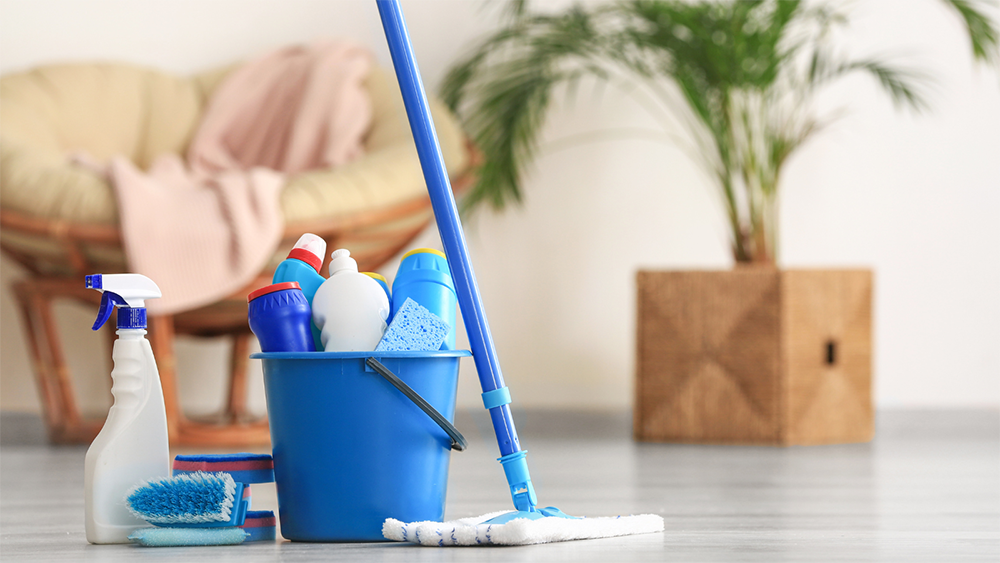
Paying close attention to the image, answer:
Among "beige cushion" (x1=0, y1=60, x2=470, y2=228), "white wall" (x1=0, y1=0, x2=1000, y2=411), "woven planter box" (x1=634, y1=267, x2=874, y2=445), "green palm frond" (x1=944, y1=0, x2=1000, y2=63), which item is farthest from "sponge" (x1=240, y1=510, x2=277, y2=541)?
"green palm frond" (x1=944, y1=0, x2=1000, y2=63)

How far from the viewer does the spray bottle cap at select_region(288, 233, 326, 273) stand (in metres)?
0.77

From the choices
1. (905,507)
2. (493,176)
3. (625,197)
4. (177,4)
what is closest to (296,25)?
(177,4)

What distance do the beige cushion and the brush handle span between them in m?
0.64

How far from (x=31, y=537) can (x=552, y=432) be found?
1310 millimetres

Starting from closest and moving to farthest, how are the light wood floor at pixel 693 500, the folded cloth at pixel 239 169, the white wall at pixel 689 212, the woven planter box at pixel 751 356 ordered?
the light wood floor at pixel 693 500 → the folded cloth at pixel 239 169 → the woven planter box at pixel 751 356 → the white wall at pixel 689 212

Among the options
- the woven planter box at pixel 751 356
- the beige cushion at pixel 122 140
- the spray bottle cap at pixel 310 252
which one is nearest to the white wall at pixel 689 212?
the beige cushion at pixel 122 140

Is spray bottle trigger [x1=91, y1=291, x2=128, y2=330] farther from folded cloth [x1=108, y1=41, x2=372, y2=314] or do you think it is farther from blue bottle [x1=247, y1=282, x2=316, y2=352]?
folded cloth [x1=108, y1=41, x2=372, y2=314]

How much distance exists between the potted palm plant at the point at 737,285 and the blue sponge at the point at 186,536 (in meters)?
1.16

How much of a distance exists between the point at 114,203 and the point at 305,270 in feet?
2.87

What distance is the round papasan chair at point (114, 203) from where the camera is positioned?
1517 mm

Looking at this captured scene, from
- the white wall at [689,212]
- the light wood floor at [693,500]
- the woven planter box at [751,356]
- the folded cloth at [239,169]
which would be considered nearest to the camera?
the light wood floor at [693,500]

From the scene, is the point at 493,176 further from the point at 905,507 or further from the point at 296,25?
the point at 905,507

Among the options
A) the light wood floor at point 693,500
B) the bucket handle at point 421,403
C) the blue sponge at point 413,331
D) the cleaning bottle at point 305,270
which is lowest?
the light wood floor at point 693,500

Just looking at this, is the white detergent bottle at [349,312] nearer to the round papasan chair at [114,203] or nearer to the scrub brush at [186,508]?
the scrub brush at [186,508]
